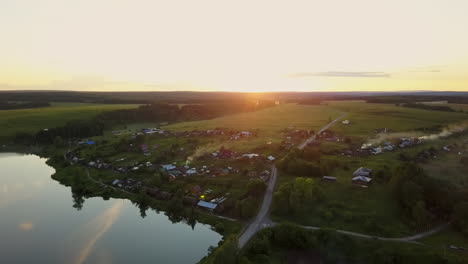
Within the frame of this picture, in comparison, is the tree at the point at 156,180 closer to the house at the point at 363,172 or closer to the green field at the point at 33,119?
the house at the point at 363,172

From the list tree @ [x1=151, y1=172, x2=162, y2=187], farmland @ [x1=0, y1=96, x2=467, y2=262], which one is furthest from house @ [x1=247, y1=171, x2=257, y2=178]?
tree @ [x1=151, y1=172, x2=162, y2=187]

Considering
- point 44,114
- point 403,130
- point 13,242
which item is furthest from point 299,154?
point 44,114

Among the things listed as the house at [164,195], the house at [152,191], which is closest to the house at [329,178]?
the house at [164,195]

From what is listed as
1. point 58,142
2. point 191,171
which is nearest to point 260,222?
point 191,171

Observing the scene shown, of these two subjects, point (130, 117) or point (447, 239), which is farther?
point (130, 117)

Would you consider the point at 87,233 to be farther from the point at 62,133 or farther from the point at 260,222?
the point at 62,133

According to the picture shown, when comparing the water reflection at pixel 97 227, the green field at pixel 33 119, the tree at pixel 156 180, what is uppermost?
the green field at pixel 33 119

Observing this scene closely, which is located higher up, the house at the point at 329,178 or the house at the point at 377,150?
the house at the point at 377,150

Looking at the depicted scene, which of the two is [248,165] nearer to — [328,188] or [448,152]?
[328,188]
